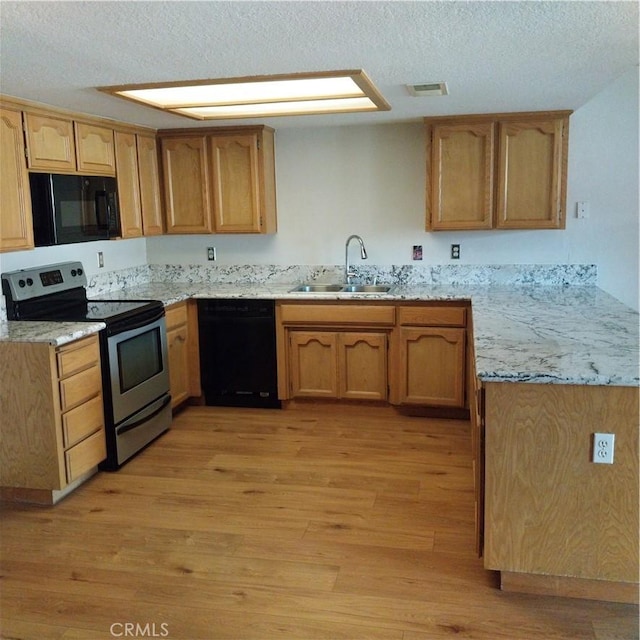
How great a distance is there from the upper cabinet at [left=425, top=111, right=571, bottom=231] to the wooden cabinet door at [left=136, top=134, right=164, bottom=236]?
2016 millimetres

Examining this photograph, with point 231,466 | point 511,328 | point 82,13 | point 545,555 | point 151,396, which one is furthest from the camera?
point 151,396

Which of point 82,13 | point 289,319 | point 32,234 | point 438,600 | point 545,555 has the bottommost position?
point 438,600

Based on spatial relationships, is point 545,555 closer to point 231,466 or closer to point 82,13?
point 231,466

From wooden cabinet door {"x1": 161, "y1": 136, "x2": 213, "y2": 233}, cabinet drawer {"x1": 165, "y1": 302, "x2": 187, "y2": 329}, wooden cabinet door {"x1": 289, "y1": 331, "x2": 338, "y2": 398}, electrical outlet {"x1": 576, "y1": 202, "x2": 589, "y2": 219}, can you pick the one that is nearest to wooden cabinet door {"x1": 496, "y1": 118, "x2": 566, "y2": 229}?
electrical outlet {"x1": 576, "y1": 202, "x2": 589, "y2": 219}

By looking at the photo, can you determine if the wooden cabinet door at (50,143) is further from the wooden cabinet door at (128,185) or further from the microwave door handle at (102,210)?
the wooden cabinet door at (128,185)

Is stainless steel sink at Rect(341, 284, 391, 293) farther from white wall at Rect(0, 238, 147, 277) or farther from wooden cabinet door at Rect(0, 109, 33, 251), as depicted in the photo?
wooden cabinet door at Rect(0, 109, 33, 251)

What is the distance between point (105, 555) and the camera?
2.93 meters

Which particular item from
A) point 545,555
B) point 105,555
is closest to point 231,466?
point 105,555

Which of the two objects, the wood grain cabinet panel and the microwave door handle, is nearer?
the wood grain cabinet panel

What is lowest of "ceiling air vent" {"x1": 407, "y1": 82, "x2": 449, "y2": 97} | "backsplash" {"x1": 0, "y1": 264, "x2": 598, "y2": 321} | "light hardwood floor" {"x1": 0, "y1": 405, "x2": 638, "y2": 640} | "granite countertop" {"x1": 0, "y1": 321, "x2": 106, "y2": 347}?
"light hardwood floor" {"x1": 0, "y1": 405, "x2": 638, "y2": 640}

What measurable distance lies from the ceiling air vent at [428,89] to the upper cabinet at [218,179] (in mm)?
1598

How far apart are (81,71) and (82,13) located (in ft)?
2.71

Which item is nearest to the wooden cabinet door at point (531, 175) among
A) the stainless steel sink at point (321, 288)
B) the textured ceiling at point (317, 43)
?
the textured ceiling at point (317, 43)

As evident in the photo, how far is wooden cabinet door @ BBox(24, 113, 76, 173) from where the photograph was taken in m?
3.55
